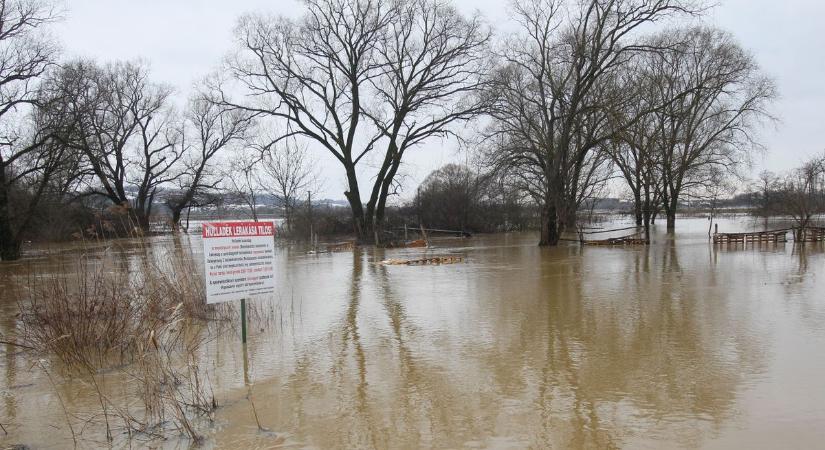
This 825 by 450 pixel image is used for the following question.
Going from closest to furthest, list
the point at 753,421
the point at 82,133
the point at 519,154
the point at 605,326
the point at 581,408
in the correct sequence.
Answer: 1. the point at 753,421
2. the point at 581,408
3. the point at 605,326
4. the point at 82,133
5. the point at 519,154

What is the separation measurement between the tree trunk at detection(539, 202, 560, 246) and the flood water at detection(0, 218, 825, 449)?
17.3 metres

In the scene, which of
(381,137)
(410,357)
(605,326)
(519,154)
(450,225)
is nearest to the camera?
(410,357)

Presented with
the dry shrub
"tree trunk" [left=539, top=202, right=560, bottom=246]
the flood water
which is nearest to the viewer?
the flood water

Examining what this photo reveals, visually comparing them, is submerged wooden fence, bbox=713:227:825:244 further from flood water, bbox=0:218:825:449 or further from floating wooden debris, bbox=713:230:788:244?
flood water, bbox=0:218:825:449

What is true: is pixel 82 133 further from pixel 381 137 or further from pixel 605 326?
pixel 605 326

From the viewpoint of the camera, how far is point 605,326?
30.1 feet

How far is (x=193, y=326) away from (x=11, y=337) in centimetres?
290

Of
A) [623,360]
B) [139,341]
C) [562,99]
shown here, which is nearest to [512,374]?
[623,360]

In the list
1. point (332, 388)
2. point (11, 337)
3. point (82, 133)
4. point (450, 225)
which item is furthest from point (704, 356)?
point (450, 225)

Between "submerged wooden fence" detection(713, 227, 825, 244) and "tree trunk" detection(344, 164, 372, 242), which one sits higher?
"tree trunk" detection(344, 164, 372, 242)

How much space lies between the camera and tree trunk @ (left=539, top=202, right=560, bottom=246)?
3055cm

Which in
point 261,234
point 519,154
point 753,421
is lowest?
point 753,421

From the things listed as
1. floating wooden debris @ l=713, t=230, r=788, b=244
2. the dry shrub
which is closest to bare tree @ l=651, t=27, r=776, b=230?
floating wooden debris @ l=713, t=230, r=788, b=244

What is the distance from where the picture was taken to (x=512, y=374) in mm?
6598
